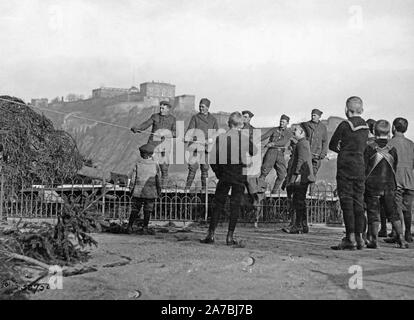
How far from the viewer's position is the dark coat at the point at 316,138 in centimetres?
1345

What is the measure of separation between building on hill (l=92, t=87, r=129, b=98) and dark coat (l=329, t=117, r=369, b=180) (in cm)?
5413

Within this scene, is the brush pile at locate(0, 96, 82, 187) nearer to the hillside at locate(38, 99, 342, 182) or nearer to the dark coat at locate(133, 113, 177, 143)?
the dark coat at locate(133, 113, 177, 143)

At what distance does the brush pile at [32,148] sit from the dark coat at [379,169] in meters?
7.84

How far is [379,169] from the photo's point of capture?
893 cm

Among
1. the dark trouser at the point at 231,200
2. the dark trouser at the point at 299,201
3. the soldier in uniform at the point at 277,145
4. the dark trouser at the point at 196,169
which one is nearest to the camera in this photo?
the dark trouser at the point at 231,200

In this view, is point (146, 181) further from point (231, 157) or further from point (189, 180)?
point (189, 180)

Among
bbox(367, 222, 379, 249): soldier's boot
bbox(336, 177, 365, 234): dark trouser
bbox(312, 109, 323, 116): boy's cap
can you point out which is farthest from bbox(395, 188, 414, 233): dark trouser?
bbox(312, 109, 323, 116): boy's cap

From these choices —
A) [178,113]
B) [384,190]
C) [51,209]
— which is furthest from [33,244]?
[178,113]

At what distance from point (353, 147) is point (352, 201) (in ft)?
2.47

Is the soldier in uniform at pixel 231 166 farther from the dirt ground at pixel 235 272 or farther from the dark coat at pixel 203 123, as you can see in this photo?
the dark coat at pixel 203 123

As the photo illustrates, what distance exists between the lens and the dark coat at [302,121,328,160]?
529 inches

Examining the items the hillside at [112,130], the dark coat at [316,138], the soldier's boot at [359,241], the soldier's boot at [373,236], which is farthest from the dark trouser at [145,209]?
the hillside at [112,130]

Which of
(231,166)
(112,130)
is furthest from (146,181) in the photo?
(112,130)

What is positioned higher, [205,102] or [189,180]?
[205,102]
